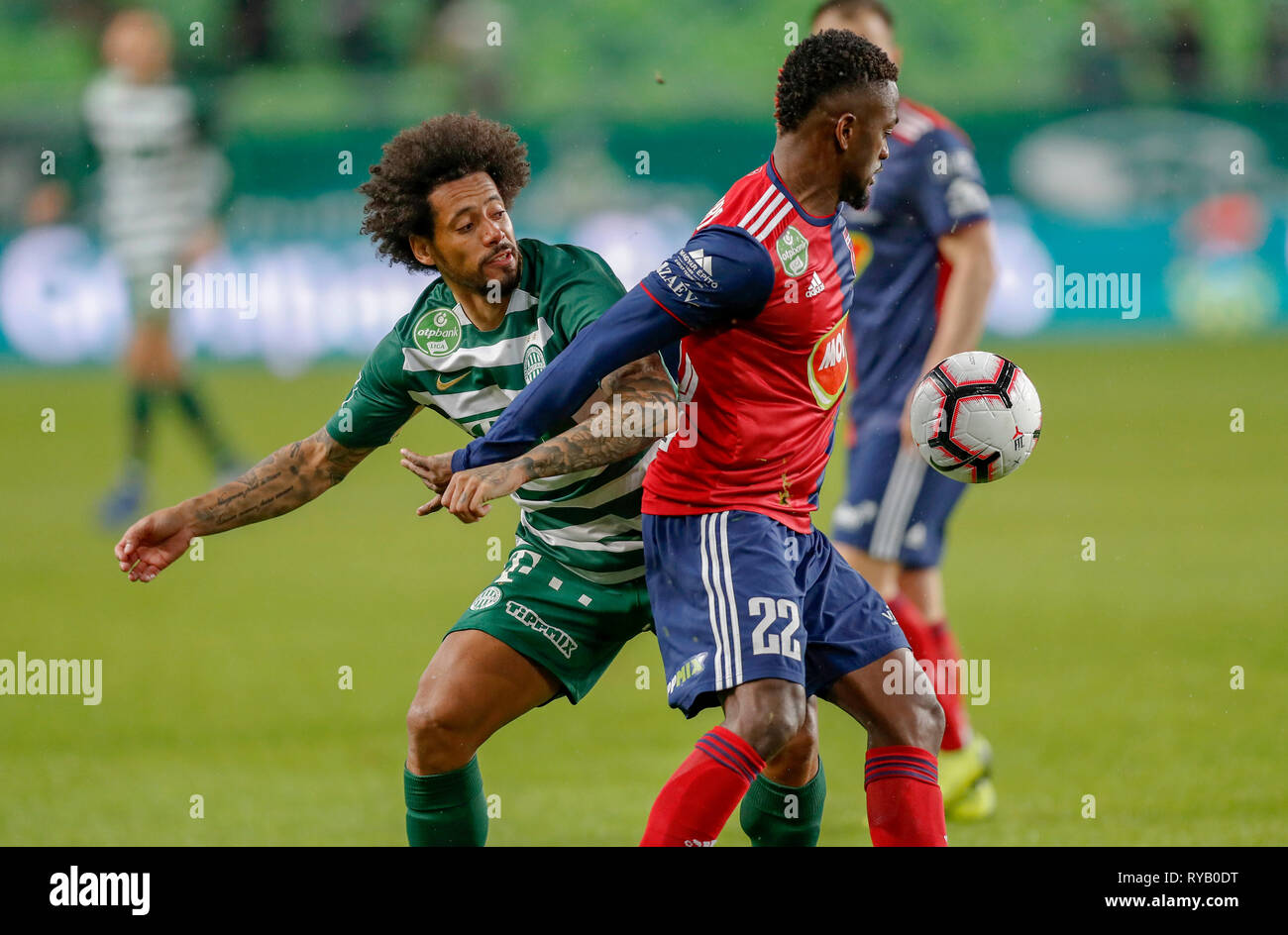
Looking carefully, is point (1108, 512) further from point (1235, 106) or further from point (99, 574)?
point (1235, 106)

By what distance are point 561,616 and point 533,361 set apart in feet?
2.11

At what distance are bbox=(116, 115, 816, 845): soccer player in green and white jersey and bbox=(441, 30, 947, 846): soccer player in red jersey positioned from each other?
334 millimetres

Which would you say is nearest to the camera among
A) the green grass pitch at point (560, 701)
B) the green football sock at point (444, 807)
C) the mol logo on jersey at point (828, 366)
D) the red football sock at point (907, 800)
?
the red football sock at point (907, 800)

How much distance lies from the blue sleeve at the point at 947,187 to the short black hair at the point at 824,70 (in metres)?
1.57

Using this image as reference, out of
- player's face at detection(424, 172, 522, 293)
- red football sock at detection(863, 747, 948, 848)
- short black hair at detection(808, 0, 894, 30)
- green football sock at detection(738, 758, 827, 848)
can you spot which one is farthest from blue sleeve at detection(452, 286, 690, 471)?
short black hair at detection(808, 0, 894, 30)

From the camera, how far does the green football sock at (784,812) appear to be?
4047mm

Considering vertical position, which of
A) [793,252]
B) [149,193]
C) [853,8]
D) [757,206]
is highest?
[149,193]

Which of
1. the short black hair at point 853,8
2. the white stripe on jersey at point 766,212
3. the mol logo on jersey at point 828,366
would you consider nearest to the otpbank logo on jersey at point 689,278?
the white stripe on jersey at point 766,212

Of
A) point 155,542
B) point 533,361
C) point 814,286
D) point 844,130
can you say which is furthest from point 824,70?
point 155,542

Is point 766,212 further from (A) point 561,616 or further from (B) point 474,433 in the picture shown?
(A) point 561,616

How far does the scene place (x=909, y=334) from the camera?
539 centimetres

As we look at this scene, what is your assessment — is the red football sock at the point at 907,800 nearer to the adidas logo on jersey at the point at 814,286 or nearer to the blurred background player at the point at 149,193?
the adidas logo on jersey at the point at 814,286

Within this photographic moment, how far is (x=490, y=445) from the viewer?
3.43m

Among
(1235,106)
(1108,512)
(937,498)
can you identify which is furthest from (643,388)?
(1235,106)
